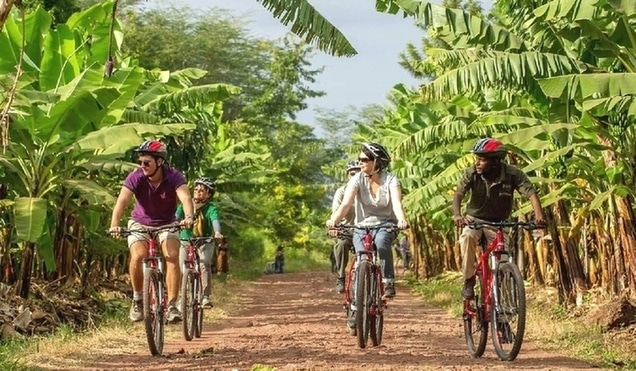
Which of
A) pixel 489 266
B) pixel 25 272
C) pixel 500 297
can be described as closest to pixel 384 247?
pixel 489 266

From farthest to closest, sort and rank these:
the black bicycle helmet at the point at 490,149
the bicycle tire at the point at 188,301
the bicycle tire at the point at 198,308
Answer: the bicycle tire at the point at 198,308
the bicycle tire at the point at 188,301
the black bicycle helmet at the point at 490,149

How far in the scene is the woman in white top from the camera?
10102 millimetres

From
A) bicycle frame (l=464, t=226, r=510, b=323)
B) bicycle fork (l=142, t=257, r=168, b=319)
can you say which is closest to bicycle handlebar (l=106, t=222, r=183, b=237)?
bicycle fork (l=142, t=257, r=168, b=319)

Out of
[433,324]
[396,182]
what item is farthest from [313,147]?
[396,182]

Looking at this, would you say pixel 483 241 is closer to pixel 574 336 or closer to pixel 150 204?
pixel 574 336

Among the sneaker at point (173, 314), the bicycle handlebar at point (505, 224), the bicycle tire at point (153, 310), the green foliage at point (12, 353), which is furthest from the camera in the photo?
the sneaker at point (173, 314)

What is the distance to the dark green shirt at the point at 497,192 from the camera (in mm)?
9438

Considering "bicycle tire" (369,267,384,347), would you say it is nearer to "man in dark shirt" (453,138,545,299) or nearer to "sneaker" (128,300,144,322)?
"man in dark shirt" (453,138,545,299)

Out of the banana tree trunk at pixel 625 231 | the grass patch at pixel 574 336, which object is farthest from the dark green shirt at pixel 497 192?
the banana tree trunk at pixel 625 231

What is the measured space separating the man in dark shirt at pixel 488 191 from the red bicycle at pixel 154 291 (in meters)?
2.53

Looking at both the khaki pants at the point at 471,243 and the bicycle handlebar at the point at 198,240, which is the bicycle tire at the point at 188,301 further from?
the khaki pants at the point at 471,243

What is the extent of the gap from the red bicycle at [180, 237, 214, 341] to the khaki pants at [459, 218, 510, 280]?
3.04 meters

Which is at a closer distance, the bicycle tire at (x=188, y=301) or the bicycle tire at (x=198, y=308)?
the bicycle tire at (x=188, y=301)

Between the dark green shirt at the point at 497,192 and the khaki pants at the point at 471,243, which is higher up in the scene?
the dark green shirt at the point at 497,192
